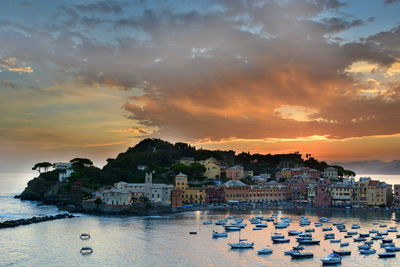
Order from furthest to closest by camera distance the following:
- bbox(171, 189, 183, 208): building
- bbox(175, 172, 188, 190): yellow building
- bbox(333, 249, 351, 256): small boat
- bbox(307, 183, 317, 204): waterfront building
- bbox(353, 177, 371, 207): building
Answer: bbox(307, 183, 317, 204): waterfront building, bbox(175, 172, 188, 190): yellow building, bbox(353, 177, 371, 207): building, bbox(171, 189, 183, 208): building, bbox(333, 249, 351, 256): small boat

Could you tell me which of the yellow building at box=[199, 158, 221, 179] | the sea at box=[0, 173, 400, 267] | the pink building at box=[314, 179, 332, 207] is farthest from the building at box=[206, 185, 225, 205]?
the sea at box=[0, 173, 400, 267]

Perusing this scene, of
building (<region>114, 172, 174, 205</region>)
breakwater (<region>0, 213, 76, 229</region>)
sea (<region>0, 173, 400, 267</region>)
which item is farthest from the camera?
building (<region>114, 172, 174, 205</region>)

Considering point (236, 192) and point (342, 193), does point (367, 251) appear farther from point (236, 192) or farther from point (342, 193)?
point (236, 192)

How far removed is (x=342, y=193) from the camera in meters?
88.2

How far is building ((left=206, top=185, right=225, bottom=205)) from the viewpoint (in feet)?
292

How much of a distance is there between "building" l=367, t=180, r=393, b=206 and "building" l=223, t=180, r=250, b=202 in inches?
892

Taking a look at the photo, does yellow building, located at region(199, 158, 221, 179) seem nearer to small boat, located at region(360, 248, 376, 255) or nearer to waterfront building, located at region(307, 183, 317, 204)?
waterfront building, located at region(307, 183, 317, 204)

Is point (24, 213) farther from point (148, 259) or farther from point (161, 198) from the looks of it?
point (148, 259)

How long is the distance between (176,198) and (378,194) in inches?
1419

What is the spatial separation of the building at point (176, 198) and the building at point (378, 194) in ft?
112

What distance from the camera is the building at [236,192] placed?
9100cm

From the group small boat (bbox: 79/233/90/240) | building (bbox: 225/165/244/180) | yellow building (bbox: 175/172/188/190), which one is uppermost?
building (bbox: 225/165/244/180)

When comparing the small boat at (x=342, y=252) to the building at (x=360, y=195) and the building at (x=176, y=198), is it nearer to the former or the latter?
the building at (x=176, y=198)

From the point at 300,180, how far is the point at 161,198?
34.5 meters
